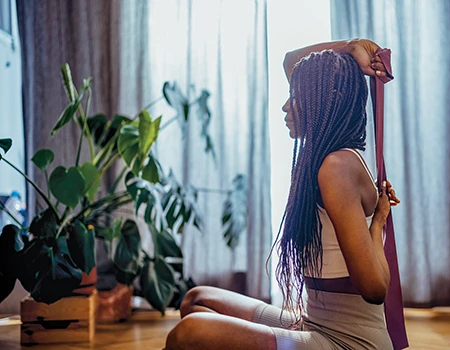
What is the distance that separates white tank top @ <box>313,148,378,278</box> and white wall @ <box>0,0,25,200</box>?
2.05 m

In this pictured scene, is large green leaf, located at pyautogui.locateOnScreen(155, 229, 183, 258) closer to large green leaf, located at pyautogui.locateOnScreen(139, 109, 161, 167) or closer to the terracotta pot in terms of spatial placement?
the terracotta pot

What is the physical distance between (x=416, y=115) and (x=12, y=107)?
Answer: 2.23 m

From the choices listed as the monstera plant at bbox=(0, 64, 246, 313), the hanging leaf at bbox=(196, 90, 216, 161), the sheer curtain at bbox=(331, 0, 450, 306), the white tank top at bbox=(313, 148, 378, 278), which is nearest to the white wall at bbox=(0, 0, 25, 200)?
the monstera plant at bbox=(0, 64, 246, 313)

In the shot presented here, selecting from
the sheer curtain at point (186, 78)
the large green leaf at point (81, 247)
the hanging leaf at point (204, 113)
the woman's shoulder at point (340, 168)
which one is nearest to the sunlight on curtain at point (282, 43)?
the sheer curtain at point (186, 78)

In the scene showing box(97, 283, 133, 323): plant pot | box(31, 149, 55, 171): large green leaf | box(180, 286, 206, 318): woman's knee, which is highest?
box(31, 149, 55, 171): large green leaf

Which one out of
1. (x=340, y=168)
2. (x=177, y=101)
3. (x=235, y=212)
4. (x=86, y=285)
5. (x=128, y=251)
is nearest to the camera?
(x=340, y=168)

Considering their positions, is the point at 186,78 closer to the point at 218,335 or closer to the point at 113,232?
the point at 113,232

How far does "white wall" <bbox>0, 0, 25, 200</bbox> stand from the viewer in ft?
8.80

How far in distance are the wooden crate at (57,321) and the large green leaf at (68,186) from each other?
0.51 metres

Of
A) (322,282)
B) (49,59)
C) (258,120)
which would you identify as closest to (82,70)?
(49,59)

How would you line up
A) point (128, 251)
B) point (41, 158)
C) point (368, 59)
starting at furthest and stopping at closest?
point (128, 251)
point (41, 158)
point (368, 59)

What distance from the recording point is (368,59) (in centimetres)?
115

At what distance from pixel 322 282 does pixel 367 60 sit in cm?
52

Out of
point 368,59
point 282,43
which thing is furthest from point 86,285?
point 282,43
